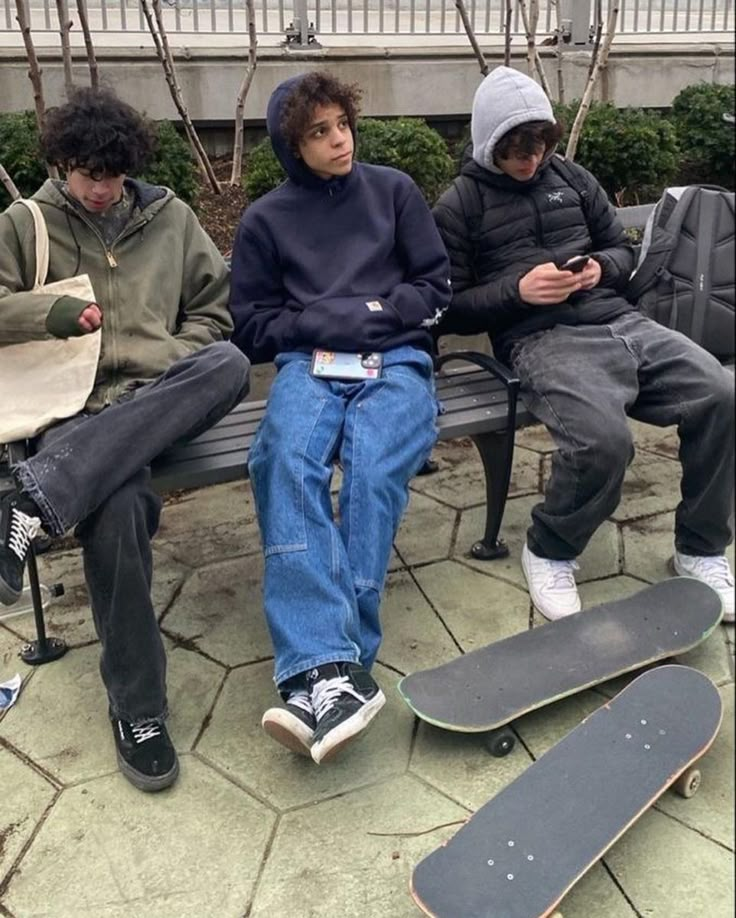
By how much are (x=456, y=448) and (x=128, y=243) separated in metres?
1.88

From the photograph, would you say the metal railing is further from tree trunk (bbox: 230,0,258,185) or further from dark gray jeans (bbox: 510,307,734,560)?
dark gray jeans (bbox: 510,307,734,560)

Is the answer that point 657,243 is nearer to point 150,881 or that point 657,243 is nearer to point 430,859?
point 430,859

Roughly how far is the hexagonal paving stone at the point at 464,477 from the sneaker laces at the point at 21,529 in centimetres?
182

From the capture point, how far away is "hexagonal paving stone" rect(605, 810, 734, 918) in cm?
202

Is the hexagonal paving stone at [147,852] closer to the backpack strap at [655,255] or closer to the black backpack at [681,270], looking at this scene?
the black backpack at [681,270]

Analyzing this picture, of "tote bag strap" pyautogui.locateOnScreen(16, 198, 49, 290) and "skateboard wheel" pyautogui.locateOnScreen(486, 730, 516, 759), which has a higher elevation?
"tote bag strap" pyautogui.locateOnScreen(16, 198, 49, 290)

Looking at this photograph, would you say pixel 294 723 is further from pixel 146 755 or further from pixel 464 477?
pixel 464 477

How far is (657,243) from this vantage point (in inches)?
131

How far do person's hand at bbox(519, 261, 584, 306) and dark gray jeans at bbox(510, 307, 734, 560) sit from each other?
0.14m

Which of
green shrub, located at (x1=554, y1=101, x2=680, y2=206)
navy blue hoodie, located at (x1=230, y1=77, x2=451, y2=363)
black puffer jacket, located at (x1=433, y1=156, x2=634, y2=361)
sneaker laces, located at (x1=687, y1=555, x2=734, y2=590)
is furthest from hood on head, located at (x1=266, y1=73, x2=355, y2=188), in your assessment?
green shrub, located at (x1=554, y1=101, x2=680, y2=206)

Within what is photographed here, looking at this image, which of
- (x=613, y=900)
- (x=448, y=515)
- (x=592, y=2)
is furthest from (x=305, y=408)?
(x=592, y=2)

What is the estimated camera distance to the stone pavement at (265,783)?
6.81ft

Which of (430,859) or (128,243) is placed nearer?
(430,859)

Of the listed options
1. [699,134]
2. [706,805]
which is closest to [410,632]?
[706,805]
